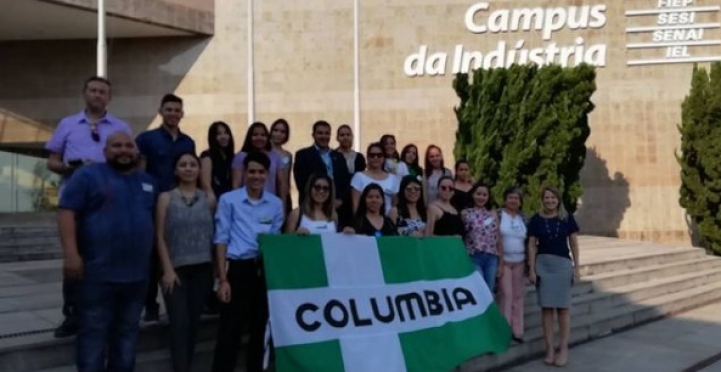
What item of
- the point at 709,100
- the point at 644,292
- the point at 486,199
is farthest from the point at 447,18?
the point at 486,199

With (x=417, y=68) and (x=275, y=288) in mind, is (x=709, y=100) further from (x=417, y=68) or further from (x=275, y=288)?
(x=275, y=288)

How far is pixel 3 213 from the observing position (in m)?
19.5

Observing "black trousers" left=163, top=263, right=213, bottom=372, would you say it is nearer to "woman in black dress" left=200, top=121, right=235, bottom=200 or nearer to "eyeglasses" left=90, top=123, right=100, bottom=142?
"eyeglasses" left=90, top=123, right=100, bottom=142

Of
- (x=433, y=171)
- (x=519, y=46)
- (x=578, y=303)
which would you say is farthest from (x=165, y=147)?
(x=519, y=46)

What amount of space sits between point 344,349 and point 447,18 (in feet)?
57.4

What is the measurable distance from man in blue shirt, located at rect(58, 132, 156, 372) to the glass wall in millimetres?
16440

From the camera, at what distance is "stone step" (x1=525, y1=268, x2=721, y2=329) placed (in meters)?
9.18

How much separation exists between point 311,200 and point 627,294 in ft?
24.4

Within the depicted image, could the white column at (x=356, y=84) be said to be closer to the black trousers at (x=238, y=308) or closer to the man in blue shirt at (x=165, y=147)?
the man in blue shirt at (x=165, y=147)

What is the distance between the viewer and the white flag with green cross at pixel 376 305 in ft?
17.3

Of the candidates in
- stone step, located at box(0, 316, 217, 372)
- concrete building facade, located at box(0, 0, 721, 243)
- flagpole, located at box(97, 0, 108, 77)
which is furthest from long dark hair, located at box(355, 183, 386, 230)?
concrete building facade, located at box(0, 0, 721, 243)

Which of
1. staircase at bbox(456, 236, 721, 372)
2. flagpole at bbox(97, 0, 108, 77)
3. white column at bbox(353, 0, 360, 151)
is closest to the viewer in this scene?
staircase at bbox(456, 236, 721, 372)

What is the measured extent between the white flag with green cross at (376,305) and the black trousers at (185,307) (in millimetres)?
450

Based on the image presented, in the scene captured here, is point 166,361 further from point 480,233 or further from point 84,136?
point 480,233
